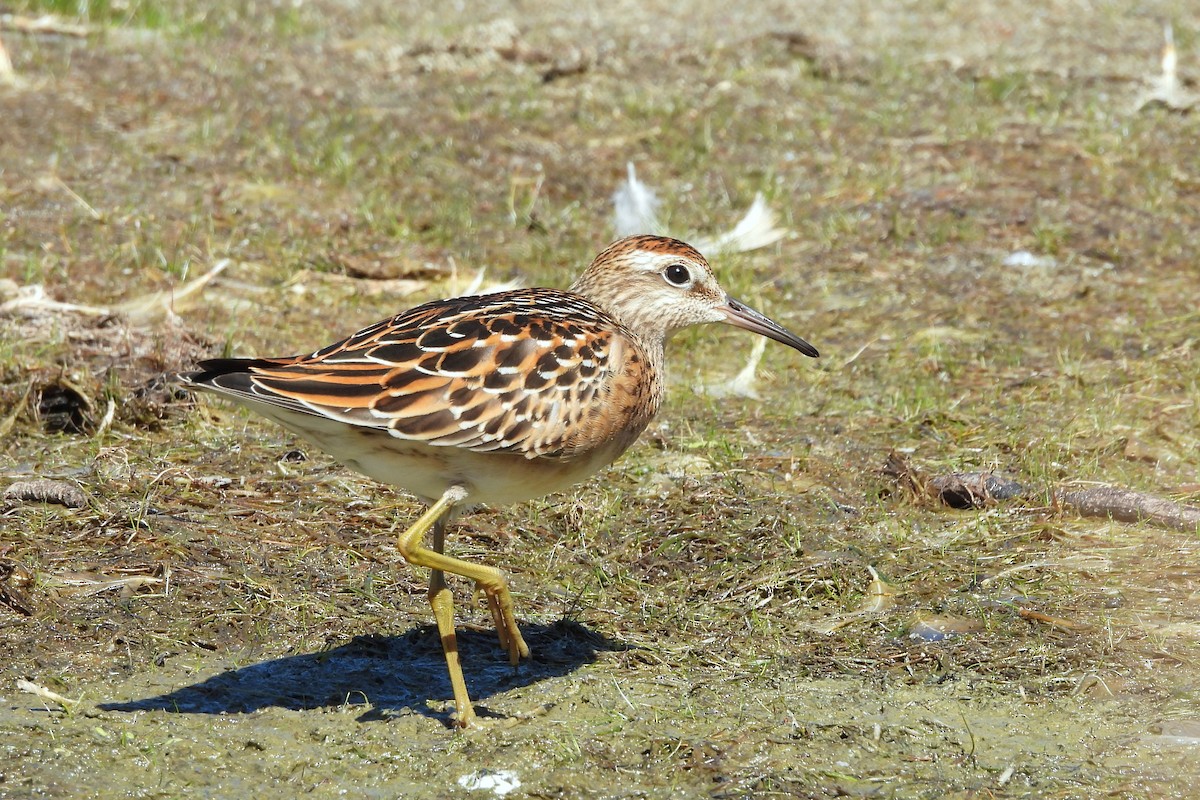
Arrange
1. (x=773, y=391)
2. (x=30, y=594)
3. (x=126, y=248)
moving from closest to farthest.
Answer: (x=30, y=594), (x=773, y=391), (x=126, y=248)

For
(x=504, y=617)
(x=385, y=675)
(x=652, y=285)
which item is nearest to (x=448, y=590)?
(x=504, y=617)

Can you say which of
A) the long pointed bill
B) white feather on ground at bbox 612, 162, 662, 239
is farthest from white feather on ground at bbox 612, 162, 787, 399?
the long pointed bill

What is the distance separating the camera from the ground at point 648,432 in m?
5.09

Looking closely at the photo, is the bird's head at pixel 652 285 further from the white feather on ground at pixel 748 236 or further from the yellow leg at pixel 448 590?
the white feather on ground at pixel 748 236

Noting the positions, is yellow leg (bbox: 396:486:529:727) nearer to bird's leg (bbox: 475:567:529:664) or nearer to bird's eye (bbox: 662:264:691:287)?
bird's leg (bbox: 475:567:529:664)

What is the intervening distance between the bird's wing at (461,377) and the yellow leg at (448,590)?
309mm

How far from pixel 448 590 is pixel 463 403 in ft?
2.28

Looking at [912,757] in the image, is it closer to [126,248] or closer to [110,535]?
[110,535]

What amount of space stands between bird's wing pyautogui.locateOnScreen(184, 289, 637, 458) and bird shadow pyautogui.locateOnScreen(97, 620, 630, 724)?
0.82 metres

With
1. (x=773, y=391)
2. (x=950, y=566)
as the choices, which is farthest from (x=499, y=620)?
(x=773, y=391)

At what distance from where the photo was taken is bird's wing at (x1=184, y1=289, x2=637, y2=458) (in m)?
5.04

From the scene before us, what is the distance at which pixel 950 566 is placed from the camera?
6332 mm

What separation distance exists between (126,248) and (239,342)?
136cm

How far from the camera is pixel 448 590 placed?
5.39m
